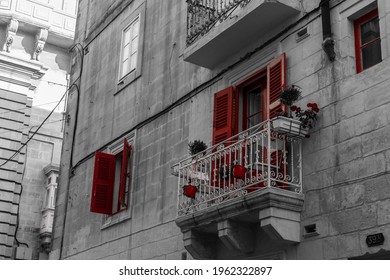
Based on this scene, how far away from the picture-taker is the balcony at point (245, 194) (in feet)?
33.0

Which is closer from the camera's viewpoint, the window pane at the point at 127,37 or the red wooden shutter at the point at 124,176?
the red wooden shutter at the point at 124,176

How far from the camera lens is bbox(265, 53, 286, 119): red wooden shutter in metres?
11.2

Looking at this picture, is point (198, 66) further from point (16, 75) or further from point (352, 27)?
point (16, 75)

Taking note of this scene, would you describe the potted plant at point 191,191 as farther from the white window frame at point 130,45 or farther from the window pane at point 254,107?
the white window frame at point 130,45

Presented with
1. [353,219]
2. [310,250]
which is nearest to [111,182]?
[310,250]

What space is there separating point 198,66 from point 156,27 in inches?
103

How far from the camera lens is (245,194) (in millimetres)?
10305

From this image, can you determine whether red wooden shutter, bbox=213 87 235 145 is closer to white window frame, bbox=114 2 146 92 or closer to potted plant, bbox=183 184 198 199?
potted plant, bbox=183 184 198 199

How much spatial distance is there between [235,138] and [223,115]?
65cm

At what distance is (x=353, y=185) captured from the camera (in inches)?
378

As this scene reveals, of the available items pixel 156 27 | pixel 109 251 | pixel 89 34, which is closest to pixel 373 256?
pixel 109 251

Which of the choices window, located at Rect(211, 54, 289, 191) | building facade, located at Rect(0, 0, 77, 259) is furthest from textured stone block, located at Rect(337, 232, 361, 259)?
building facade, located at Rect(0, 0, 77, 259)

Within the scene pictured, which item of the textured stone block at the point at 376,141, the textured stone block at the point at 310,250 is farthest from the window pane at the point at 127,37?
the textured stone block at the point at 376,141

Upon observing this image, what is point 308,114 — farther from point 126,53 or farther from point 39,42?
Result: point 39,42
